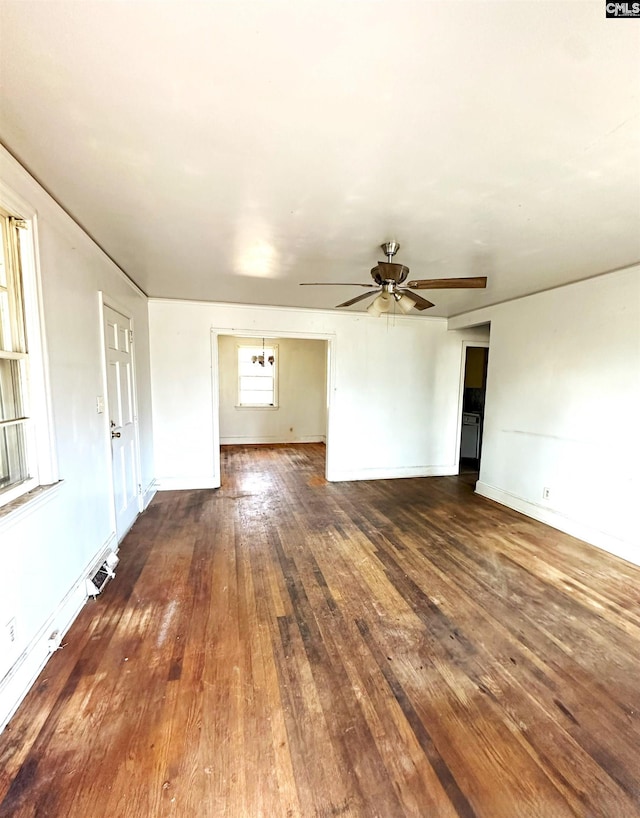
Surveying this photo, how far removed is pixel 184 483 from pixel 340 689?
339cm

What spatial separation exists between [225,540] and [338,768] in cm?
200

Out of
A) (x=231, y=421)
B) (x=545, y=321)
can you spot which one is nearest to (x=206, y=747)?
(x=545, y=321)

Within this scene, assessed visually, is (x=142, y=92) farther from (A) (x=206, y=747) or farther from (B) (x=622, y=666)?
(B) (x=622, y=666)

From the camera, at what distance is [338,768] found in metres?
1.23

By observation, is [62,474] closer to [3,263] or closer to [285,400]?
[3,263]

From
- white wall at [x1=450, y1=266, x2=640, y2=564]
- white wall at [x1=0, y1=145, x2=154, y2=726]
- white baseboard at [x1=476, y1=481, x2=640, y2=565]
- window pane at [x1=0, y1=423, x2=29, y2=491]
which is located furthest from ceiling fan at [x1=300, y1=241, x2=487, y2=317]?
white baseboard at [x1=476, y1=481, x2=640, y2=565]

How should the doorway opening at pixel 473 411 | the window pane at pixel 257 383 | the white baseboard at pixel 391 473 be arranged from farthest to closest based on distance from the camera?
the window pane at pixel 257 383, the doorway opening at pixel 473 411, the white baseboard at pixel 391 473

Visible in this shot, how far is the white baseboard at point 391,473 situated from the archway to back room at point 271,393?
6.89 feet

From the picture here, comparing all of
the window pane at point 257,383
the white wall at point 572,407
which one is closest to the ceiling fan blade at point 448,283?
the white wall at point 572,407

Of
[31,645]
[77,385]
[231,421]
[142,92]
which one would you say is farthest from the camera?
[231,421]

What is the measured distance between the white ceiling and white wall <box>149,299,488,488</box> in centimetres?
202

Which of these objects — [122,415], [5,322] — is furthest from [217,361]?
[5,322]

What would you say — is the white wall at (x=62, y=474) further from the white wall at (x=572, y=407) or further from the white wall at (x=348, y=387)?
the white wall at (x=572, y=407)

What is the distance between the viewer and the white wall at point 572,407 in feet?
9.25
